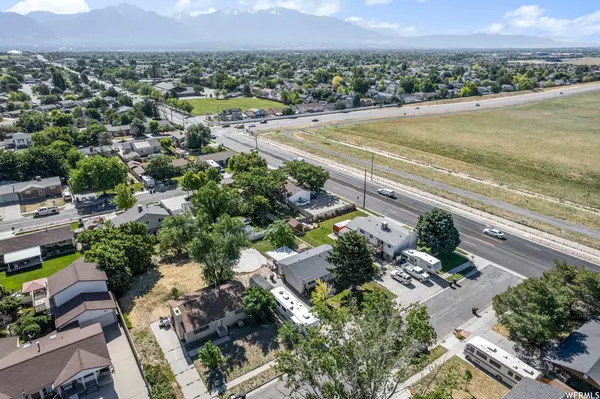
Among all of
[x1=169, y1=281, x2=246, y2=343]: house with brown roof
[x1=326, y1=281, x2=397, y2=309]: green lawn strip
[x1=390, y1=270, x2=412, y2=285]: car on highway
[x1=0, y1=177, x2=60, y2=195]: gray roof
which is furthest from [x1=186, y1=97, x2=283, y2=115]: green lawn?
[x1=326, y1=281, x2=397, y2=309]: green lawn strip

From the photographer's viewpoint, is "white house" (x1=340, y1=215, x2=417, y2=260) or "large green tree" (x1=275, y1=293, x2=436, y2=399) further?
"white house" (x1=340, y1=215, x2=417, y2=260)

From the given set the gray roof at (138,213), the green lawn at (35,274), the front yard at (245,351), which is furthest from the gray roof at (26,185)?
the front yard at (245,351)

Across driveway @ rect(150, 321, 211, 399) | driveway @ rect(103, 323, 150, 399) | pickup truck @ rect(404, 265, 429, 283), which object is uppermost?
pickup truck @ rect(404, 265, 429, 283)

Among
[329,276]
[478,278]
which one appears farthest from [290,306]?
[478,278]

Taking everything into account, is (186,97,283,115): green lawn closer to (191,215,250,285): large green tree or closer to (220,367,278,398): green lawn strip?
(191,215,250,285): large green tree

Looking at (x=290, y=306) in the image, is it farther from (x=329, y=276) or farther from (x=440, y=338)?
(x=440, y=338)

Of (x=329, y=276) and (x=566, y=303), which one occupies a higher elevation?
(x=566, y=303)

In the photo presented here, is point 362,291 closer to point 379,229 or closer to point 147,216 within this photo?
point 379,229
